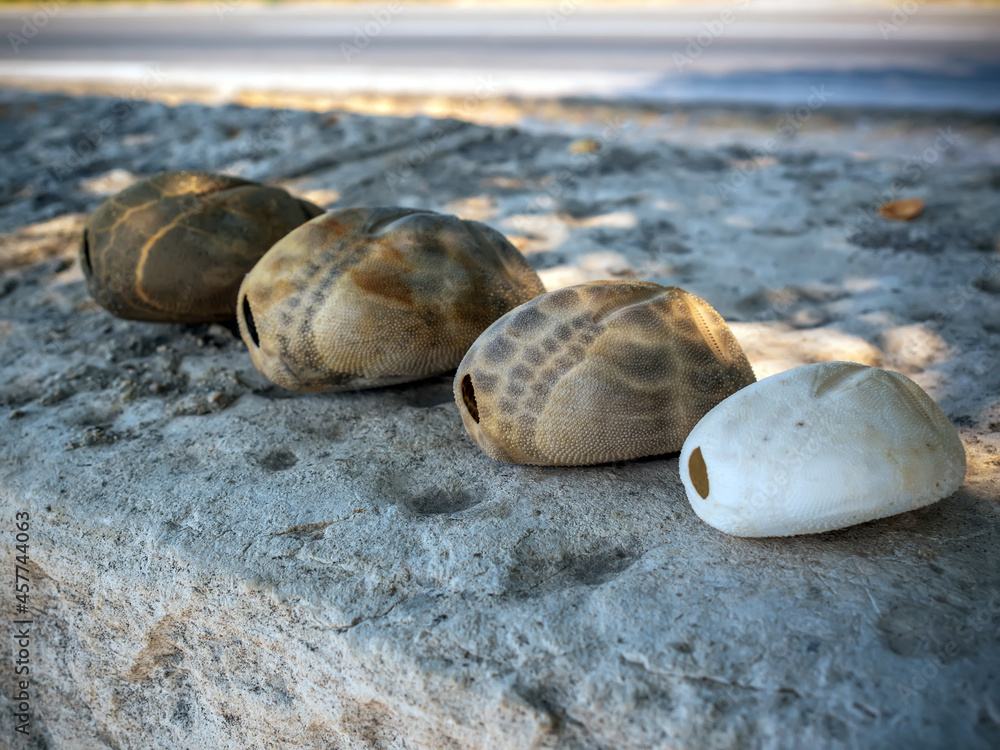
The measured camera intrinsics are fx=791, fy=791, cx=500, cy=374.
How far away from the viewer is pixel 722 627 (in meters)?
1.48

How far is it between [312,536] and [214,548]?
217 mm

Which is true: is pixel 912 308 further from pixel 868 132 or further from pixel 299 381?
pixel 868 132

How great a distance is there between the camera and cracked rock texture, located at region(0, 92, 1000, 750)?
4.61ft

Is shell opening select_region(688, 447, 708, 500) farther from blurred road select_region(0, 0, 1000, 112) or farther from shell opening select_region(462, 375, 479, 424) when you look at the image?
blurred road select_region(0, 0, 1000, 112)

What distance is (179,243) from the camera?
249 centimetres

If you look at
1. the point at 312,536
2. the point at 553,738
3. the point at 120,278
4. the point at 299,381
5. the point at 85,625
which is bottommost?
the point at 85,625

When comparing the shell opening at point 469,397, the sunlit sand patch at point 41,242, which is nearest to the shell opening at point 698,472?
the shell opening at point 469,397

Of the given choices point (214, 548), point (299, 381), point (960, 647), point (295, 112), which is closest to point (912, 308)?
point (960, 647)

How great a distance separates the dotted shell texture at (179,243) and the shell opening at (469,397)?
3.16ft

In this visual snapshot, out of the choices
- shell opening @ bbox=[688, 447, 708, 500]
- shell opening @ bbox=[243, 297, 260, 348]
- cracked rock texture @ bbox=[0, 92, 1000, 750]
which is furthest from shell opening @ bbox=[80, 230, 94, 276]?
shell opening @ bbox=[688, 447, 708, 500]

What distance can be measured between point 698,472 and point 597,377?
0.31 meters

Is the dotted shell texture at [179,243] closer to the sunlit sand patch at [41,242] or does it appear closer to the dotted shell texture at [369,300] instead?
the dotted shell texture at [369,300]

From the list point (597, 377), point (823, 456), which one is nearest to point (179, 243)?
point (597, 377)

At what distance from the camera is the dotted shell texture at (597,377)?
1.83 m
